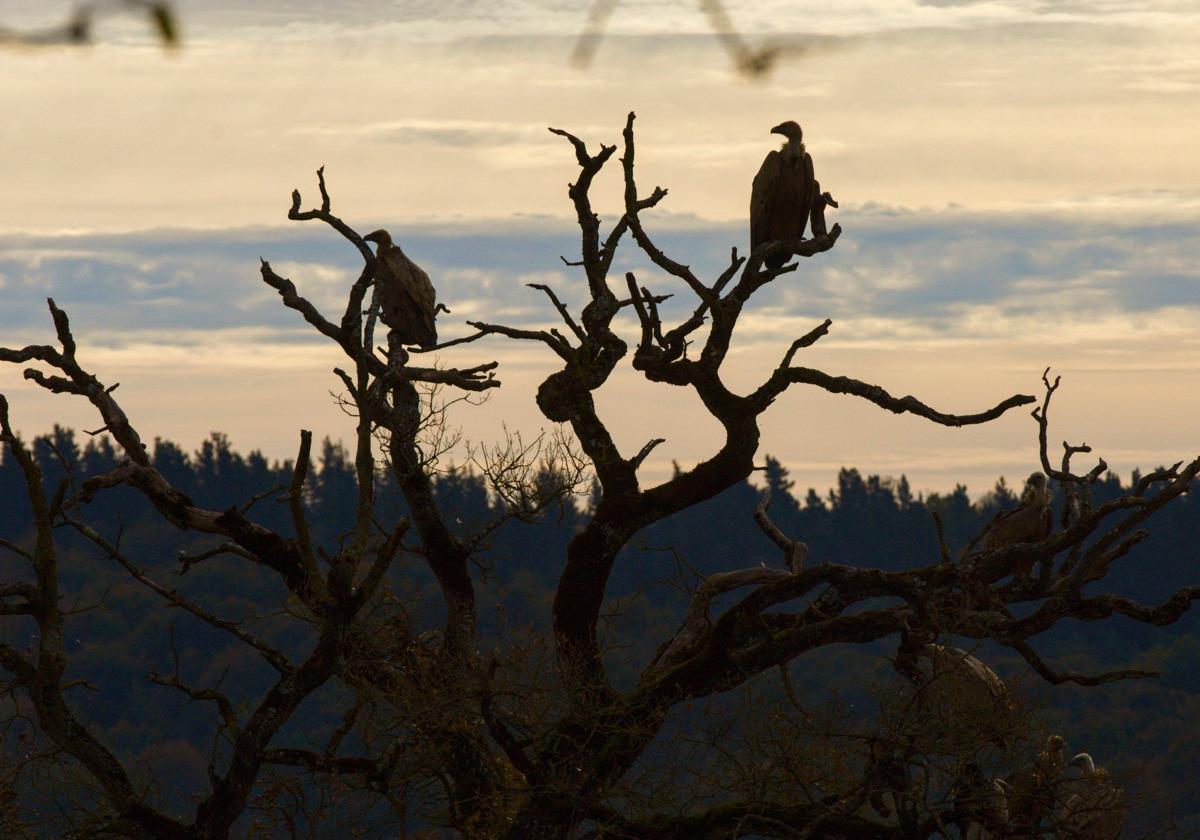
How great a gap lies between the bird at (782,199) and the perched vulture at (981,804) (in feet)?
15.7

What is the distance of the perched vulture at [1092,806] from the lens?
11305mm

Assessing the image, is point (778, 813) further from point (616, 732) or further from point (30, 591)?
point (30, 591)

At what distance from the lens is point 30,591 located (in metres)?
10.6

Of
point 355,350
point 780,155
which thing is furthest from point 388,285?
point 780,155

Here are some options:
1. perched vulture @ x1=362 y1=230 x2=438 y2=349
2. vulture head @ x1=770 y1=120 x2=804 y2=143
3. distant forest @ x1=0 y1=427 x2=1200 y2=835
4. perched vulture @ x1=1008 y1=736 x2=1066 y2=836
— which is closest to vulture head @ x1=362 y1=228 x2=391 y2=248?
perched vulture @ x1=362 y1=230 x2=438 y2=349

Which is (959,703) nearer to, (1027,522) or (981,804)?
(981,804)

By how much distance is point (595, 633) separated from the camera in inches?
529

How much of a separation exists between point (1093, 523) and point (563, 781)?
4176 mm

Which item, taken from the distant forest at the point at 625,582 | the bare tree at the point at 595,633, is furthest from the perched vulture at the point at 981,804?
the distant forest at the point at 625,582

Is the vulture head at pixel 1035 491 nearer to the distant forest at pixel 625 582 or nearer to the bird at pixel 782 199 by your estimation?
the bird at pixel 782 199

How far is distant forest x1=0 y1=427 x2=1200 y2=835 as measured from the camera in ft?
211

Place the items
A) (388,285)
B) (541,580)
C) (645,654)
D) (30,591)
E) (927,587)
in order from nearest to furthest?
(30,591) → (927,587) → (388,285) → (645,654) → (541,580)

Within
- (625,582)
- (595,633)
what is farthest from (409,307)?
(625,582)

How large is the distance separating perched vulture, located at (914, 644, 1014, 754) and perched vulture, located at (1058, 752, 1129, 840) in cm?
68
